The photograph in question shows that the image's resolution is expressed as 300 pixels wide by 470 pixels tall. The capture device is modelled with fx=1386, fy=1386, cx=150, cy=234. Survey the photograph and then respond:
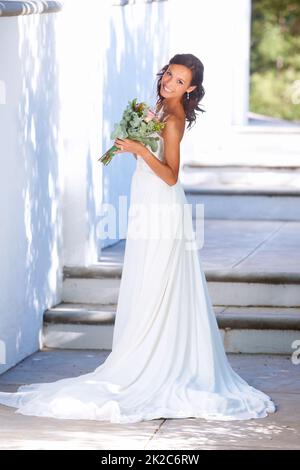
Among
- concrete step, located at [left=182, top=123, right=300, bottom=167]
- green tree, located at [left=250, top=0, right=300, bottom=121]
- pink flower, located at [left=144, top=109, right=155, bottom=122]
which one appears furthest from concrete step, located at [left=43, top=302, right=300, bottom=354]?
green tree, located at [left=250, top=0, right=300, bottom=121]

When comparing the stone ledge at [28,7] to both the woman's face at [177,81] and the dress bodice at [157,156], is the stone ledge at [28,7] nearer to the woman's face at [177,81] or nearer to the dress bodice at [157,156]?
the woman's face at [177,81]

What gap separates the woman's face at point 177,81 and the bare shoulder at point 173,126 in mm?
118

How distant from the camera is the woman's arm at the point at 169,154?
728cm

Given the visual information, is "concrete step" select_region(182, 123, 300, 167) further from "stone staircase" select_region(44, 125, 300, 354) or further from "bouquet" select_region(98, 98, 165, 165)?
"bouquet" select_region(98, 98, 165, 165)

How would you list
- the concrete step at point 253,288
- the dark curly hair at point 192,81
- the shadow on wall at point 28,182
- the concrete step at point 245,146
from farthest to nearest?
the concrete step at point 245,146 < the concrete step at point 253,288 < the shadow on wall at point 28,182 < the dark curly hair at point 192,81

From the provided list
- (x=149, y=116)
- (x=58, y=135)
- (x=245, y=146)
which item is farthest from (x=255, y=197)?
(x=149, y=116)

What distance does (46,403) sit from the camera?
7211 millimetres

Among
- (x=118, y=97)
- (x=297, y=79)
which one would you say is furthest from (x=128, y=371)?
(x=297, y=79)

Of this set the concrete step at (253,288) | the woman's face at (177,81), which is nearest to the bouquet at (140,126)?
the woman's face at (177,81)

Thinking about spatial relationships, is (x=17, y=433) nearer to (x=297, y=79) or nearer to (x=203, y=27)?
(x=203, y=27)

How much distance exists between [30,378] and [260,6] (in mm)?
23286

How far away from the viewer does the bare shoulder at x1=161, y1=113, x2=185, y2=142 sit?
731 cm

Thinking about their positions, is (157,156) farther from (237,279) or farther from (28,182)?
(237,279)

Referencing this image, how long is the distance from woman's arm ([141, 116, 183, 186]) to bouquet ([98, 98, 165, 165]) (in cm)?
5
